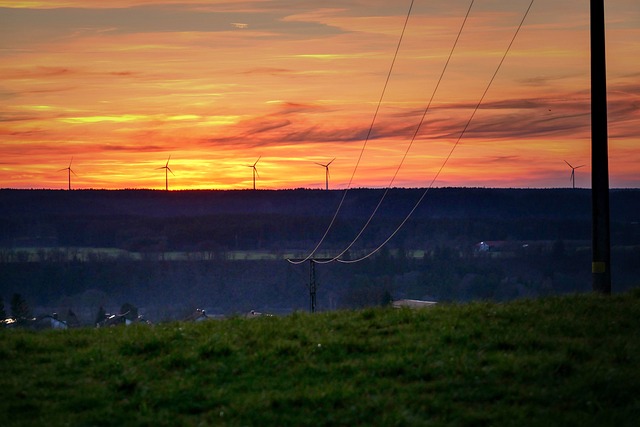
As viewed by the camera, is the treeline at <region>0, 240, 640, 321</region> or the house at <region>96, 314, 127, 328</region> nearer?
the house at <region>96, 314, 127, 328</region>

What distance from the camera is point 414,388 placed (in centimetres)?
1292

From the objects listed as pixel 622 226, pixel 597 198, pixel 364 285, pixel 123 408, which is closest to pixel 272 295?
pixel 364 285

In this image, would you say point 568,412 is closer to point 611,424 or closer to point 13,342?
point 611,424

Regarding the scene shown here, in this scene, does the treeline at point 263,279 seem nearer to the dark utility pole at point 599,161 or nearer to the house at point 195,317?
the house at point 195,317

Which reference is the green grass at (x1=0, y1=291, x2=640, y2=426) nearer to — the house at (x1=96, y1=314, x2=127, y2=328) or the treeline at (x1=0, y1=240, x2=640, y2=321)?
the house at (x1=96, y1=314, x2=127, y2=328)

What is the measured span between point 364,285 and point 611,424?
11701cm

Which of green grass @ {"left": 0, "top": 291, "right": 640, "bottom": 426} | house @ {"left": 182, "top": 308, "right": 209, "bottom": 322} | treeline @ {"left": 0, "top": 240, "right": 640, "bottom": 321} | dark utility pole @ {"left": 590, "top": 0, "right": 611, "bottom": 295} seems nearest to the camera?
green grass @ {"left": 0, "top": 291, "right": 640, "bottom": 426}

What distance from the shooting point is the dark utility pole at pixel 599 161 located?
72.5 ft

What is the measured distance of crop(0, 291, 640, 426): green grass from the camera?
1212cm

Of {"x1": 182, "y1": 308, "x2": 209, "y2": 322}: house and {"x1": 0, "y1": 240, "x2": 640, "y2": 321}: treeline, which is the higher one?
{"x1": 182, "y1": 308, "x2": 209, "y2": 322}: house

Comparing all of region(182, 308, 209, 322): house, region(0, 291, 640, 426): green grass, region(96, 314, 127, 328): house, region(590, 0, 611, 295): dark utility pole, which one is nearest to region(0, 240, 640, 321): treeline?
region(96, 314, 127, 328): house

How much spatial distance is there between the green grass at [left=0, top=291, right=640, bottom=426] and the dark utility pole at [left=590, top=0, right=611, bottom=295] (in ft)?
16.0

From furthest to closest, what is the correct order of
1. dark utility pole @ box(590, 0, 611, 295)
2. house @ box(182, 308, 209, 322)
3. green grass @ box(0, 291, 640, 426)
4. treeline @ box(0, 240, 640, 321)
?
treeline @ box(0, 240, 640, 321) < dark utility pole @ box(590, 0, 611, 295) < house @ box(182, 308, 209, 322) < green grass @ box(0, 291, 640, 426)

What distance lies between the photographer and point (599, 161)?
2206cm
